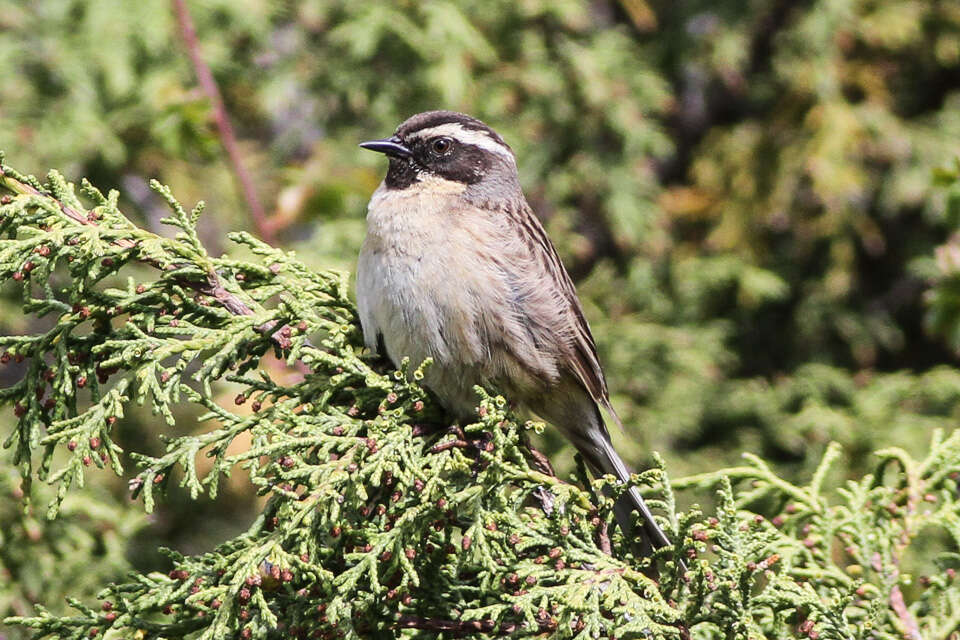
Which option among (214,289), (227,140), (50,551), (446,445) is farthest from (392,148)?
(50,551)

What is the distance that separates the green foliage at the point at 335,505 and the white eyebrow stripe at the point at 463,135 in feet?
4.48

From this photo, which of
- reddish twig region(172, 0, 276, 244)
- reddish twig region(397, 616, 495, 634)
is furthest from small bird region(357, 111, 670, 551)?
reddish twig region(172, 0, 276, 244)

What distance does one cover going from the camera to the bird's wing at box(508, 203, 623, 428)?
165 inches

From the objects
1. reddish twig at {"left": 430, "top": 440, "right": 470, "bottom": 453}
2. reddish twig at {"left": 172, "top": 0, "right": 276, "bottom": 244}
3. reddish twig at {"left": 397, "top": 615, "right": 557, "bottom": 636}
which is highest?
reddish twig at {"left": 172, "top": 0, "right": 276, "bottom": 244}

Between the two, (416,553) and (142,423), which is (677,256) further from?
(416,553)

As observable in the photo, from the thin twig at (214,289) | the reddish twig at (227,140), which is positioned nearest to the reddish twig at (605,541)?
the thin twig at (214,289)

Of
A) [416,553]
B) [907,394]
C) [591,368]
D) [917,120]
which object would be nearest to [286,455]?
[416,553]

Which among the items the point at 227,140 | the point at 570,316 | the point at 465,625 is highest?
the point at 227,140

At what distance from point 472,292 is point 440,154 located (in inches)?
34.7

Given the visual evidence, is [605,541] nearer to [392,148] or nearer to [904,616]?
[904,616]

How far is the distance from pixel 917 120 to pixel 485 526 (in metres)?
5.33

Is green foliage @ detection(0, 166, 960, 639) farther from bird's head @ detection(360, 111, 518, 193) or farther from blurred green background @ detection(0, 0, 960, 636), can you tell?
blurred green background @ detection(0, 0, 960, 636)

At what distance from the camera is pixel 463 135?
4.56m

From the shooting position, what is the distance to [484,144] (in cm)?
463
